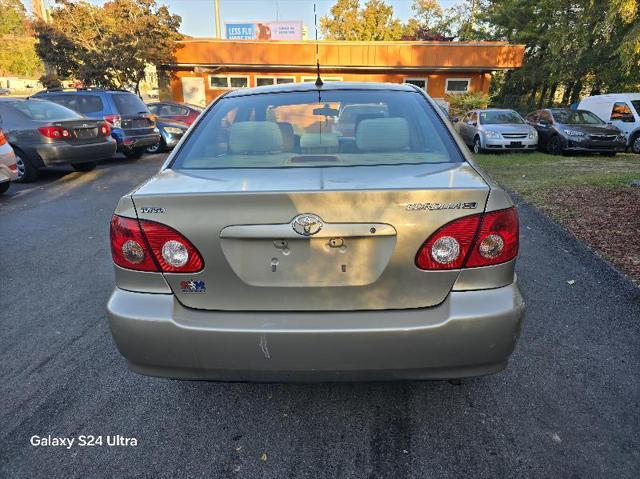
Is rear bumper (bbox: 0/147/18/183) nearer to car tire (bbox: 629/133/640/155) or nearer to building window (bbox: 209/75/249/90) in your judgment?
car tire (bbox: 629/133/640/155)

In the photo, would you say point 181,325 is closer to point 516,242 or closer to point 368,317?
point 368,317

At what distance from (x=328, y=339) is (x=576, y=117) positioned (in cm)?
1445

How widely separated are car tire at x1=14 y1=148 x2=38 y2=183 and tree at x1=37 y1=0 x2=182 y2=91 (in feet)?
42.6

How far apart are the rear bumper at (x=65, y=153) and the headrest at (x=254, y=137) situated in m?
7.40

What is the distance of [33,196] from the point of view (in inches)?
311

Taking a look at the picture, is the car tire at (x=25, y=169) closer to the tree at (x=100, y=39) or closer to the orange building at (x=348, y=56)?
the tree at (x=100, y=39)

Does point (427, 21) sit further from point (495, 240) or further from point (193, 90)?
point (495, 240)

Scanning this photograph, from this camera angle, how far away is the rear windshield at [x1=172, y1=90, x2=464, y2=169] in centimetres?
248

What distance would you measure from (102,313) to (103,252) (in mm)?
1643

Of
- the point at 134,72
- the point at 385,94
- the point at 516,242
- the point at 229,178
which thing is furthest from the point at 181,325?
the point at 134,72

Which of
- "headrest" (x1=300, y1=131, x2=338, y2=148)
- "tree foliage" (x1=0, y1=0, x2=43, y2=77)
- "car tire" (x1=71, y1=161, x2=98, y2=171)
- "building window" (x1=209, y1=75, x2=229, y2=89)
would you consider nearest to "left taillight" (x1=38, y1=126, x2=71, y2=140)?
"car tire" (x1=71, y1=161, x2=98, y2=171)

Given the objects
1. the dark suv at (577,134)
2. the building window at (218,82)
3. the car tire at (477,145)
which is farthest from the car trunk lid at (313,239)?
the building window at (218,82)

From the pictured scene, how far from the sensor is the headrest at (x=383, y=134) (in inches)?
101

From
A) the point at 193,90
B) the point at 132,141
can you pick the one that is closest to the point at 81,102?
the point at 132,141
